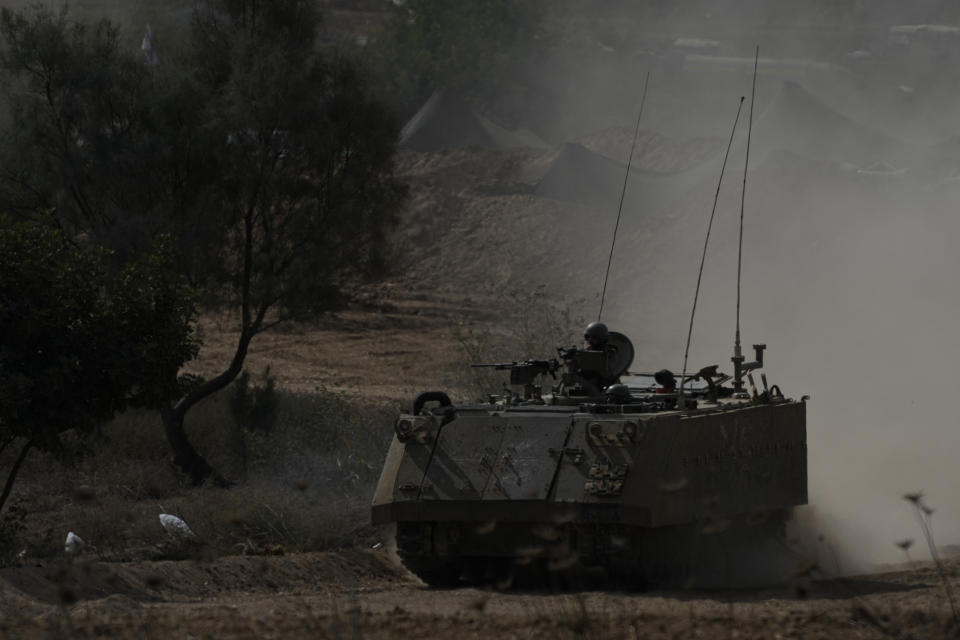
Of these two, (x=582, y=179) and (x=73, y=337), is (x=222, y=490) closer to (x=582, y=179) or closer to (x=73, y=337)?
(x=73, y=337)

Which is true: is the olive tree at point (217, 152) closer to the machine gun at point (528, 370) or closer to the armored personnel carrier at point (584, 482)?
the machine gun at point (528, 370)

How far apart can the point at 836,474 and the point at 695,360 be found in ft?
34.2

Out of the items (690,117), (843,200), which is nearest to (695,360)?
(843,200)

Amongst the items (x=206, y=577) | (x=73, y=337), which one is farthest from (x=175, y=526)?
(x=73, y=337)

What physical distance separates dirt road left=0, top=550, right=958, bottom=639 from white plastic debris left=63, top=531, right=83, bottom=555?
31.0 inches

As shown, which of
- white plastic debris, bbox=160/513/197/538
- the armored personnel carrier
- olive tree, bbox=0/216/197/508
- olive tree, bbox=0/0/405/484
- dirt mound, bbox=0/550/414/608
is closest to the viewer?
the armored personnel carrier

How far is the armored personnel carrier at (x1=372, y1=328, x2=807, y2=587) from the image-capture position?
11727mm

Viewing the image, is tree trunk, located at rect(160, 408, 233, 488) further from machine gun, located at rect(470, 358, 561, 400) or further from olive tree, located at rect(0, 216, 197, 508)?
machine gun, located at rect(470, 358, 561, 400)

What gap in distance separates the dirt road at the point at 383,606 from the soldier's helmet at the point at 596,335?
2499 mm

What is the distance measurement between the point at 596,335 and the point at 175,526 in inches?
169

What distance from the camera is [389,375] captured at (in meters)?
29.1

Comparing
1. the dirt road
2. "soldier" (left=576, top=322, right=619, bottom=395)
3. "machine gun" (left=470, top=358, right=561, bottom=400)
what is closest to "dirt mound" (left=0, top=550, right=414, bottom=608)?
the dirt road

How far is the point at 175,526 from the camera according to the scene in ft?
48.7

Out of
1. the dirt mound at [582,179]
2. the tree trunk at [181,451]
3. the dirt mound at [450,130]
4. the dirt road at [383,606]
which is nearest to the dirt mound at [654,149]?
the dirt mound at [582,179]
